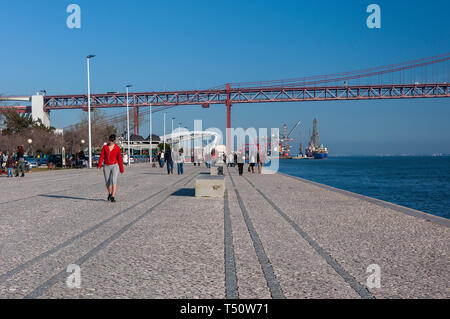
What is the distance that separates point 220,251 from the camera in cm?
688

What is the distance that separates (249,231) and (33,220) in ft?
15.0

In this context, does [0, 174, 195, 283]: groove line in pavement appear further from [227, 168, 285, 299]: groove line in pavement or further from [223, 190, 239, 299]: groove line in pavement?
[227, 168, 285, 299]: groove line in pavement

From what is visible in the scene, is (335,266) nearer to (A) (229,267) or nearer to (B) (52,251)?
(A) (229,267)

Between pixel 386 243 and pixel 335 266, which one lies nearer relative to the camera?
pixel 335 266

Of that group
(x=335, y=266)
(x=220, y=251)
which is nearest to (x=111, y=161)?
(x=220, y=251)

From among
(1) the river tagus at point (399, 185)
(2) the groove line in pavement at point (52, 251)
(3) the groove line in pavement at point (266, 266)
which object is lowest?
(1) the river tagus at point (399, 185)

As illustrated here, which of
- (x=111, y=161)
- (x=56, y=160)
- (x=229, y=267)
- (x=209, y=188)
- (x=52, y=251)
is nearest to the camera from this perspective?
(x=229, y=267)

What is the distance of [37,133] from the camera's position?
244 ft

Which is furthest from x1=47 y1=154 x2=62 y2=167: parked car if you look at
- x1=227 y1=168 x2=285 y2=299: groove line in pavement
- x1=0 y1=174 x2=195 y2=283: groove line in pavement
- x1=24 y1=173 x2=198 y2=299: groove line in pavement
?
x1=227 y1=168 x2=285 y2=299: groove line in pavement

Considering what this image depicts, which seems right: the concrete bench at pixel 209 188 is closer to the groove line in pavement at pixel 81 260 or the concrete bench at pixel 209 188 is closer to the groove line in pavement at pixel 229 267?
the groove line in pavement at pixel 81 260

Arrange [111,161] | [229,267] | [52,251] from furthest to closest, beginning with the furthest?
[111,161], [52,251], [229,267]

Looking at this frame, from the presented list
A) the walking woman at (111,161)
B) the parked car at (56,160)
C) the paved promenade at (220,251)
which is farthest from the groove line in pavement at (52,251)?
the parked car at (56,160)

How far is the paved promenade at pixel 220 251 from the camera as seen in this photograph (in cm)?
493
